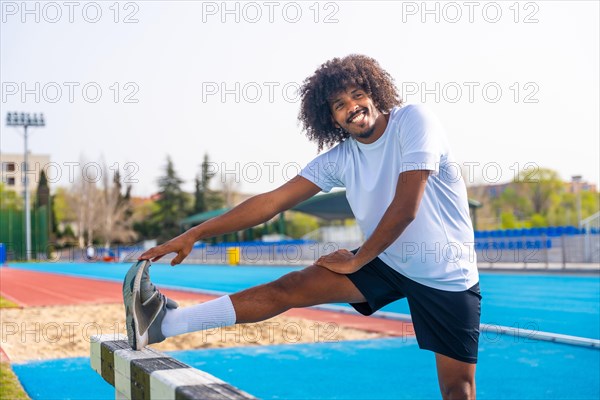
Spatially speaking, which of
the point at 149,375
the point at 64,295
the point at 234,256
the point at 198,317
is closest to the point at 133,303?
the point at 198,317

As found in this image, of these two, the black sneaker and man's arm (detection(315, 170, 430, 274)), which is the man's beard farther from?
the black sneaker

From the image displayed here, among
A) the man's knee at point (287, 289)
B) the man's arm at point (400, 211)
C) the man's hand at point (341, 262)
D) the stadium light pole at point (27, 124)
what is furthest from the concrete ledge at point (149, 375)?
the stadium light pole at point (27, 124)

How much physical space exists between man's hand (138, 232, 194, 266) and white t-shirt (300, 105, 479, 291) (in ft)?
2.43

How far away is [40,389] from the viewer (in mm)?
5543

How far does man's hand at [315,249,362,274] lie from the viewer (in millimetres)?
2869

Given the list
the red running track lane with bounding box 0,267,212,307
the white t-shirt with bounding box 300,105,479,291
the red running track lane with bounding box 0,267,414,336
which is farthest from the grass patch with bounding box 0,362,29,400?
the red running track lane with bounding box 0,267,212,307

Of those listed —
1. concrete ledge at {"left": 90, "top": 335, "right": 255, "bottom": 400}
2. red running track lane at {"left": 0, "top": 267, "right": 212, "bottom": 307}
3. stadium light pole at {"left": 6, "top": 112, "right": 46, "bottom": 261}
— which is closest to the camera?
concrete ledge at {"left": 90, "top": 335, "right": 255, "bottom": 400}

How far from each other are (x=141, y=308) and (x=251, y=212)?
0.70 m

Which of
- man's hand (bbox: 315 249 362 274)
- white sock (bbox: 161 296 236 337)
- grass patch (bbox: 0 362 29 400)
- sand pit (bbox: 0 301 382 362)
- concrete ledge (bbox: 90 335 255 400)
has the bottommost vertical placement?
sand pit (bbox: 0 301 382 362)

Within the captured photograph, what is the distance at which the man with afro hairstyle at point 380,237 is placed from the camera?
8.93 ft

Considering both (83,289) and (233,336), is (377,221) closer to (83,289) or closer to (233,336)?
(233,336)

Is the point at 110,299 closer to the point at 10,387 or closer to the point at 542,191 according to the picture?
Result: the point at 10,387

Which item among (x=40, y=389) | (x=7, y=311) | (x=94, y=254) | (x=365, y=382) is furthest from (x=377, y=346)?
(x=94, y=254)

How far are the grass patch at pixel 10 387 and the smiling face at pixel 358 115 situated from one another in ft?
11.6
